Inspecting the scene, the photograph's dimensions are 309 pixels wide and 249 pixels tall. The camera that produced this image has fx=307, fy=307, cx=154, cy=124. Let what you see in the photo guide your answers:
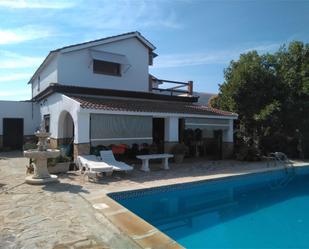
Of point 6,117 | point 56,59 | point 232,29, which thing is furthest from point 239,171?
point 6,117

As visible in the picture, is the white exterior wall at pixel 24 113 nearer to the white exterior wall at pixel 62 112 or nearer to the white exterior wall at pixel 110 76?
the white exterior wall at pixel 62 112

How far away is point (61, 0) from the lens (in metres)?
12.8

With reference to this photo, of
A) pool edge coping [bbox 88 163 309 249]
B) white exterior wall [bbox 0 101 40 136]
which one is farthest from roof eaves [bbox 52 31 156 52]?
pool edge coping [bbox 88 163 309 249]

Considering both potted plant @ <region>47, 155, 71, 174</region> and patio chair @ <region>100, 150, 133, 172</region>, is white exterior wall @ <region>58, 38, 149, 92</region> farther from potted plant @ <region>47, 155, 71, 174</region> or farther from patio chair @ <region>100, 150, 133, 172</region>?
potted plant @ <region>47, 155, 71, 174</region>

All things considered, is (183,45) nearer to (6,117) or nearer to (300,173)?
(300,173)

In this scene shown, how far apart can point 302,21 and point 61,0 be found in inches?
705

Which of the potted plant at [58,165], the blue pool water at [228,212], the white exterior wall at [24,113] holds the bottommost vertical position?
the blue pool water at [228,212]

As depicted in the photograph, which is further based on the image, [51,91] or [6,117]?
[6,117]

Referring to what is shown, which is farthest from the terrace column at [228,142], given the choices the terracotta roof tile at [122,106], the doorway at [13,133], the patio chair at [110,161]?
the doorway at [13,133]

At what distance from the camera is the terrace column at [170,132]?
20.9 m

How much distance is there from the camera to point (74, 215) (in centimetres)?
901

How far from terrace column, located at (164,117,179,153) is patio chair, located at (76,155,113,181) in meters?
6.01

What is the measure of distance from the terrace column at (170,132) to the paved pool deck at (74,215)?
5173 mm

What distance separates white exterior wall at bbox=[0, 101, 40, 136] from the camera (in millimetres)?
27739
